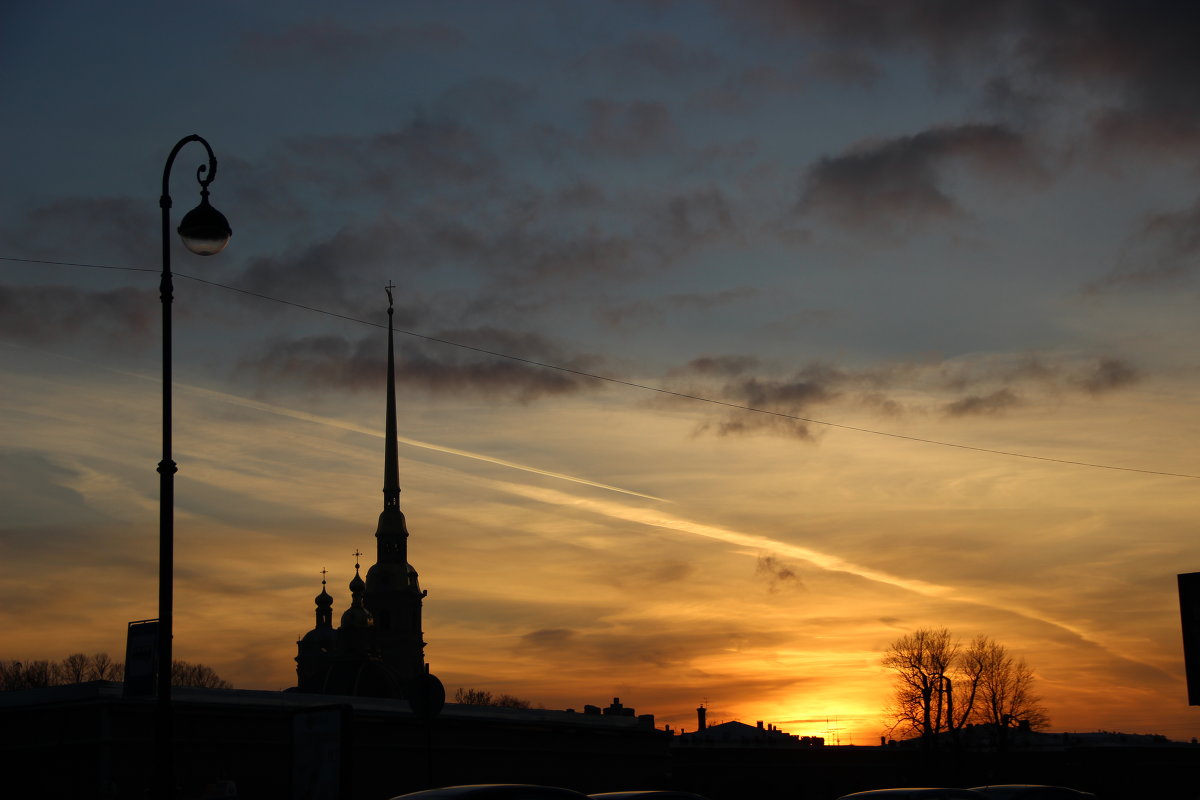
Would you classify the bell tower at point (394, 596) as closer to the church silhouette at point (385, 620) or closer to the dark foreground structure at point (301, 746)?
the church silhouette at point (385, 620)

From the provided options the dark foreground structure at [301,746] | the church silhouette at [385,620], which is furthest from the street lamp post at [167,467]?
the church silhouette at [385,620]

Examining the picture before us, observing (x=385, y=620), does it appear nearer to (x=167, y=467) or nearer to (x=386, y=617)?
(x=386, y=617)

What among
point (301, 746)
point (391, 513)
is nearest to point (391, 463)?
point (391, 513)

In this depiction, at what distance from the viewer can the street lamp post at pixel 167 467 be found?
52.9 ft

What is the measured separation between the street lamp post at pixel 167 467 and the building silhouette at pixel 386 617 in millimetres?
125979

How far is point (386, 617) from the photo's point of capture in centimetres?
15200

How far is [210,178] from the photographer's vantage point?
59.6ft

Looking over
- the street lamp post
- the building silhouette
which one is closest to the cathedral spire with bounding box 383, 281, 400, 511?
the building silhouette

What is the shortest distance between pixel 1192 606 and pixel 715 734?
4965 inches

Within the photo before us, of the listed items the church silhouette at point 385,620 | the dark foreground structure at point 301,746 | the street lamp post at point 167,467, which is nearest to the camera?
the street lamp post at point 167,467

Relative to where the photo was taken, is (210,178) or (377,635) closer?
(210,178)

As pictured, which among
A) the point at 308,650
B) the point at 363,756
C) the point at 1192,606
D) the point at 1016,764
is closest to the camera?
the point at 1192,606

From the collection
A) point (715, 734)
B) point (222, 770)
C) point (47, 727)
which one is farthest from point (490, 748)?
point (715, 734)

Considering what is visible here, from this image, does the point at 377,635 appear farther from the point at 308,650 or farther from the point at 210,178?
the point at 210,178
